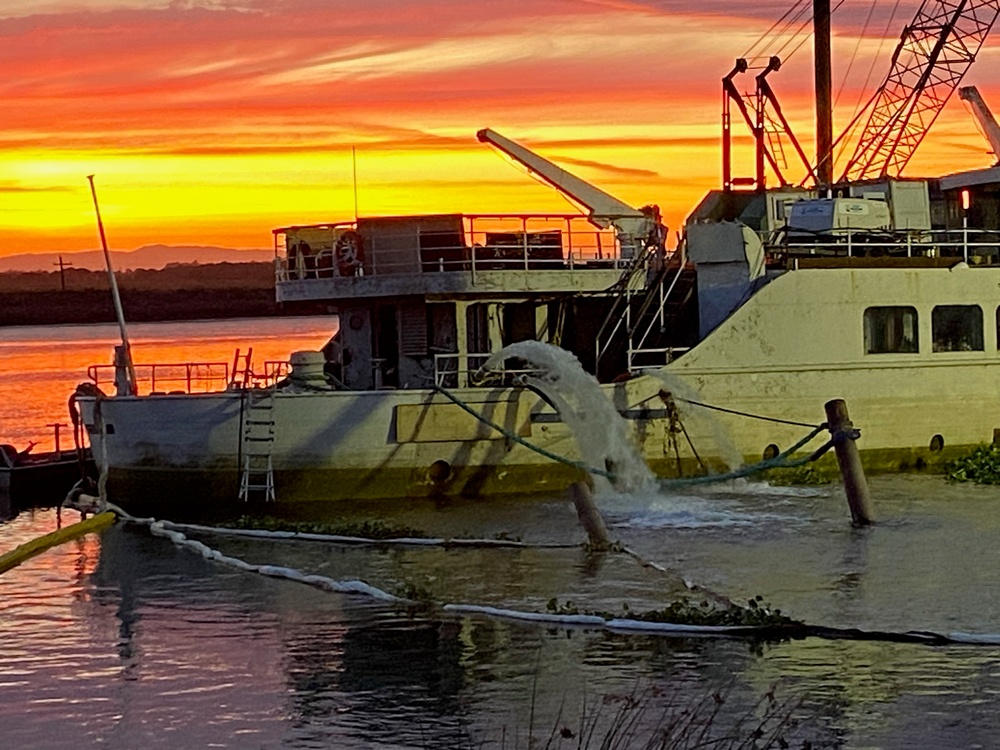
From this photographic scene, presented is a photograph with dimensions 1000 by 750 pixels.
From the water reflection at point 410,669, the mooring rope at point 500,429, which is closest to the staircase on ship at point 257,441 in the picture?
the mooring rope at point 500,429

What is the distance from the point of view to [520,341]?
3319 cm

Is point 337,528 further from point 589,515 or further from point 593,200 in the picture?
point 593,200

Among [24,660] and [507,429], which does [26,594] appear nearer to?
[24,660]

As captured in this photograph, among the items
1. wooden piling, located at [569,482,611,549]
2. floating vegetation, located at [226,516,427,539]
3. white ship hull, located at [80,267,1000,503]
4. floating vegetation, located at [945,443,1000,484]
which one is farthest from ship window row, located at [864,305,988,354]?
floating vegetation, located at [226,516,427,539]

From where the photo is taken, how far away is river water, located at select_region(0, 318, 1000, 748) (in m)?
15.6

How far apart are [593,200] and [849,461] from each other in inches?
499

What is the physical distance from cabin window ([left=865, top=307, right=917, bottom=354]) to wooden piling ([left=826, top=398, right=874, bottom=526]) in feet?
23.6

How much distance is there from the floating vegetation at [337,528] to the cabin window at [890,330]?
10721 mm

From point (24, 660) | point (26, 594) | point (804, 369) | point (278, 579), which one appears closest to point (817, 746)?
point (24, 660)

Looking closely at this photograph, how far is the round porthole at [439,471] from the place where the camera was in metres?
30.1

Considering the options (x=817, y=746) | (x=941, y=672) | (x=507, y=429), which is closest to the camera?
(x=817, y=746)

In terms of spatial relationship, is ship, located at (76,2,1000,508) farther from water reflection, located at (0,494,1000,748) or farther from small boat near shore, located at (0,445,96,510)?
water reflection, located at (0,494,1000,748)

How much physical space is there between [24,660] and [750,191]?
80.9ft

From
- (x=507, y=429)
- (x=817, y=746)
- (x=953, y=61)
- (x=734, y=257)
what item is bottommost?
(x=817, y=746)
